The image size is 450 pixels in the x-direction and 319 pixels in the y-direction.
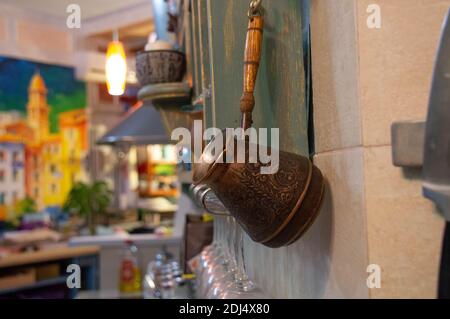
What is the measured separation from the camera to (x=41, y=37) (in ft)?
15.0

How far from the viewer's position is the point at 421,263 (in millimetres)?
488

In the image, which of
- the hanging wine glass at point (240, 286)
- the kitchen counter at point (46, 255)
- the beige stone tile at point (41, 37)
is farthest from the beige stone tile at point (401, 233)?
the beige stone tile at point (41, 37)

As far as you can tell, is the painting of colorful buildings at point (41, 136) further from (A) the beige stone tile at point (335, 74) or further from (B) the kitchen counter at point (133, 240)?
(A) the beige stone tile at point (335, 74)

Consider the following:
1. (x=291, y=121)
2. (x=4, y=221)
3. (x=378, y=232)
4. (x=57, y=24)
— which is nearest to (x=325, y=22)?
(x=291, y=121)

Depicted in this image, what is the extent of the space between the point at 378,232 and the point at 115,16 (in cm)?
444

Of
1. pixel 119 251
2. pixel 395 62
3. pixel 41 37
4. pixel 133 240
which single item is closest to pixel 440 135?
pixel 395 62

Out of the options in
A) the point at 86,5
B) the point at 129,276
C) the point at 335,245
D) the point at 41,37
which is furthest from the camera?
the point at 41,37

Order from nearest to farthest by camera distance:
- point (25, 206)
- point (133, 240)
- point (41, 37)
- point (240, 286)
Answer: point (240, 286) → point (133, 240) → point (25, 206) → point (41, 37)

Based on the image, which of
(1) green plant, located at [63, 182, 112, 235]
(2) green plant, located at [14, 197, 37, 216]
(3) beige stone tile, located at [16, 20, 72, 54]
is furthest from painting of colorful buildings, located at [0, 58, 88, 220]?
(1) green plant, located at [63, 182, 112, 235]

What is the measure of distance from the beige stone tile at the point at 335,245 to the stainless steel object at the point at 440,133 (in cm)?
13

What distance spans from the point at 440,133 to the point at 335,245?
261 mm

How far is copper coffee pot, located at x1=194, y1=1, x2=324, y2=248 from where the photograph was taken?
0.56 m

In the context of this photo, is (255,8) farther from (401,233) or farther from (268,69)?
(401,233)
